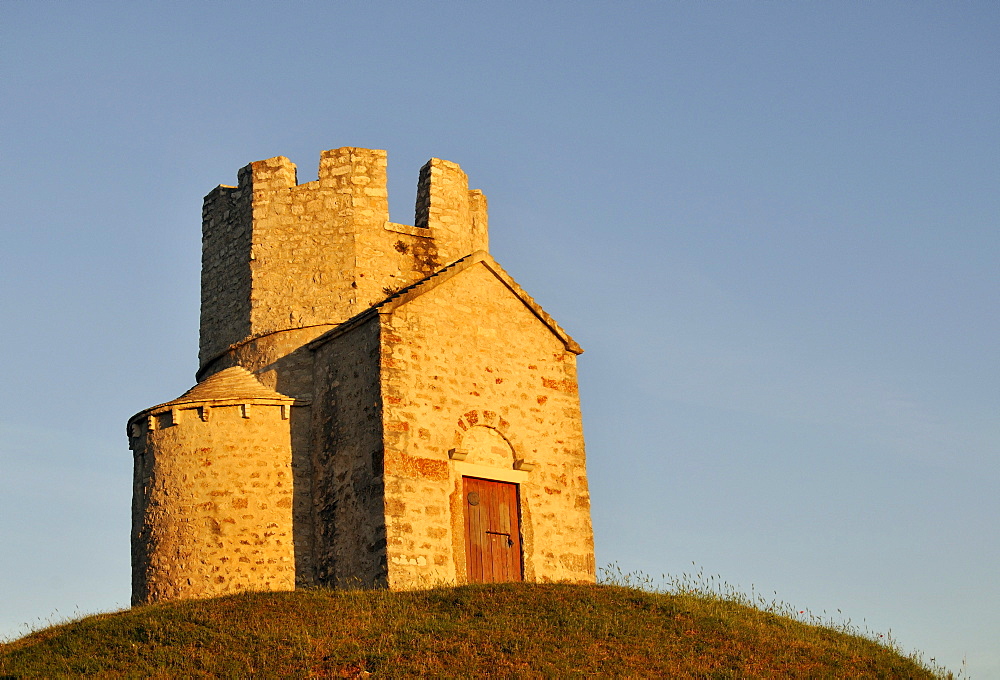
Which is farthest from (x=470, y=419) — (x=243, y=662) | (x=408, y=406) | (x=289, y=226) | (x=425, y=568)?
(x=243, y=662)

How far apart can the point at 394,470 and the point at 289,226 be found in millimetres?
5972

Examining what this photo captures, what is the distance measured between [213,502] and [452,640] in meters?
6.23

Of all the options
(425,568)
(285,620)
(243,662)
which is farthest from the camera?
(425,568)

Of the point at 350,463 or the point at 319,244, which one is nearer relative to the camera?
the point at 350,463

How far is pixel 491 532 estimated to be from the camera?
2178cm

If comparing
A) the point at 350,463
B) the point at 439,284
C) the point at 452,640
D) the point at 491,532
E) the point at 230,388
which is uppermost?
the point at 439,284

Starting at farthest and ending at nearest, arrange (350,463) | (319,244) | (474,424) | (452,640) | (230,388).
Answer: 1. (319,244)
2. (230,388)
3. (474,424)
4. (350,463)
5. (452,640)

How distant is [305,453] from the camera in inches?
880

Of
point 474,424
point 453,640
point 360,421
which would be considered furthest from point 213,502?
point 453,640

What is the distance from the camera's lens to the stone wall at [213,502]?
21.3 m

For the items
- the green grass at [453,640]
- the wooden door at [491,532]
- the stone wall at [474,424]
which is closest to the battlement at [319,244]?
the stone wall at [474,424]

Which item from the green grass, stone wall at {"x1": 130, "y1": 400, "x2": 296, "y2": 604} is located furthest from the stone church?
the green grass

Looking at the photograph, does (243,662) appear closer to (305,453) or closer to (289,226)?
(305,453)

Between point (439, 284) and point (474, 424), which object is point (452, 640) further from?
point (439, 284)
